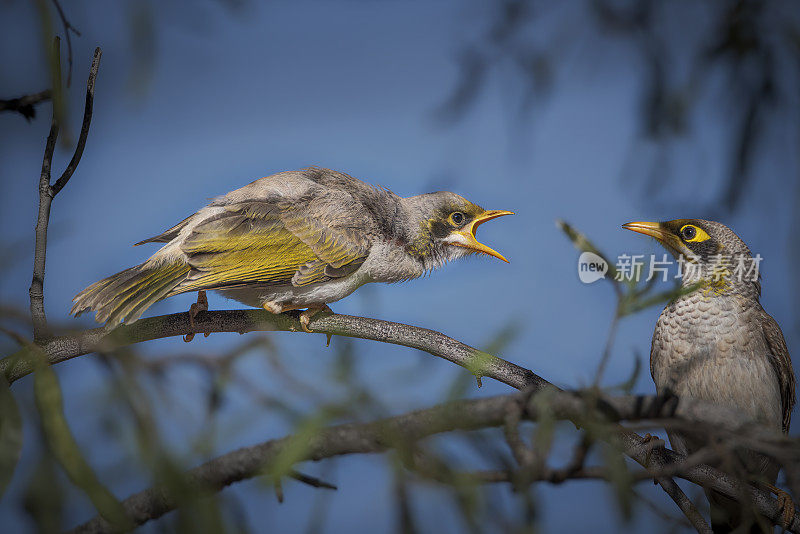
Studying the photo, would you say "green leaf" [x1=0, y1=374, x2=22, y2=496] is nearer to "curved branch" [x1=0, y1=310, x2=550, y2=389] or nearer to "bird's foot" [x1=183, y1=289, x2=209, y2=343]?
"curved branch" [x1=0, y1=310, x2=550, y2=389]

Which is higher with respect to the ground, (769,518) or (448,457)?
(448,457)

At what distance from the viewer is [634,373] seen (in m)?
0.69

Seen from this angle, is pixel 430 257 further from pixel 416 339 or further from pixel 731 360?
pixel 731 360

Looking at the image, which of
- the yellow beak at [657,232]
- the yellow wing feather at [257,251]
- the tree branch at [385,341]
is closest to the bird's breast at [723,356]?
the yellow beak at [657,232]

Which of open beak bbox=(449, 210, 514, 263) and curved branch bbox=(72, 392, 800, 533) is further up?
open beak bbox=(449, 210, 514, 263)

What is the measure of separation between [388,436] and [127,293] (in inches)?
25.9

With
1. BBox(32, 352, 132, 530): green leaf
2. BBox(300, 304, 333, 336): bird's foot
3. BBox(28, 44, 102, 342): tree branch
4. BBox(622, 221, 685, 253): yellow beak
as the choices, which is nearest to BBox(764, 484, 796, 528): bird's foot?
BBox(622, 221, 685, 253): yellow beak

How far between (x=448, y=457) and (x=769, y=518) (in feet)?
2.58

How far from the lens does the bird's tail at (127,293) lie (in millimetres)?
1148

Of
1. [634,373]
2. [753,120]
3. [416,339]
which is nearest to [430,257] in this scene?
[416,339]

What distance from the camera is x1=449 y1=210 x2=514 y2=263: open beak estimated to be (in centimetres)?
156

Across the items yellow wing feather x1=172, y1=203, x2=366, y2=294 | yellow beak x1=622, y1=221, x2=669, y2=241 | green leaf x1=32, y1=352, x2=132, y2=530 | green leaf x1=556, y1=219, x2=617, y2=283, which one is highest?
green leaf x1=556, y1=219, x2=617, y2=283

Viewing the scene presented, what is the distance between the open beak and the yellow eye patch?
1.56 feet

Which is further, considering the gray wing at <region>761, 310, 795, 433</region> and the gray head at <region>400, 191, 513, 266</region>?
the gray wing at <region>761, 310, 795, 433</region>
